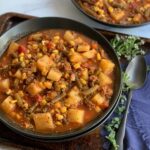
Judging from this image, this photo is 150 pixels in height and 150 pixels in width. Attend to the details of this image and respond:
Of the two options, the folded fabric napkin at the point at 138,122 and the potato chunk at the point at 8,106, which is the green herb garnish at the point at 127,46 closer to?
the folded fabric napkin at the point at 138,122

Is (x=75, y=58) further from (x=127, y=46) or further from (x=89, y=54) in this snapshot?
(x=127, y=46)

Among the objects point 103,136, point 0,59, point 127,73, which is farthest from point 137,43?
point 0,59

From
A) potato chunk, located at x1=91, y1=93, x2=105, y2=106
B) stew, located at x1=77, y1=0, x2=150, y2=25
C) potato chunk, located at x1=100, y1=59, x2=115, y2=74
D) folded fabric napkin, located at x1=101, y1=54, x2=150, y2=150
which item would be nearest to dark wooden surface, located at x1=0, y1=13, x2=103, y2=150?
folded fabric napkin, located at x1=101, y1=54, x2=150, y2=150

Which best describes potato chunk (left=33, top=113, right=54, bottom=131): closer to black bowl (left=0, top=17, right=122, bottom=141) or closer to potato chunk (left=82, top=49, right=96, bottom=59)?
black bowl (left=0, top=17, right=122, bottom=141)

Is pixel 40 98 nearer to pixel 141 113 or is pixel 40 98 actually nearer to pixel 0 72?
pixel 0 72

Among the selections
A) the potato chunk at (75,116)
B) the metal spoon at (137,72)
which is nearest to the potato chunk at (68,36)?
the metal spoon at (137,72)

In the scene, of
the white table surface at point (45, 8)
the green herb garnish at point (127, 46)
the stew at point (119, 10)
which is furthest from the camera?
the white table surface at point (45, 8)

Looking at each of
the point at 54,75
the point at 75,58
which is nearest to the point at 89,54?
the point at 75,58

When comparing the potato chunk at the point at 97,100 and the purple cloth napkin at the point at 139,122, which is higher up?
the potato chunk at the point at 97,100
